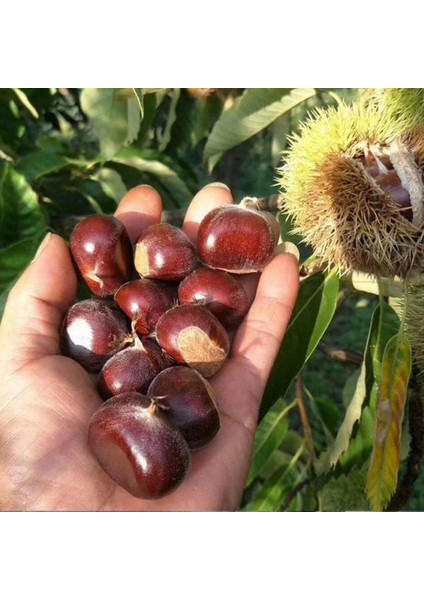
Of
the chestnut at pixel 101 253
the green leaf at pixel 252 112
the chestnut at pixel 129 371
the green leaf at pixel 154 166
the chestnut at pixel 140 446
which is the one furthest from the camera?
the green leaf at pixel 154 166

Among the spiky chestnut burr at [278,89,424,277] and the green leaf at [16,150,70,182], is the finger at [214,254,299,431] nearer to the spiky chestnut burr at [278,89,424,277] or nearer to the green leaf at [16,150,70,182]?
the spiky chestnut burr at [278,89,424,277]

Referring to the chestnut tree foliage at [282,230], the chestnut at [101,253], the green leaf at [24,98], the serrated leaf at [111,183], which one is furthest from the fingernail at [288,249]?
the green leaf at [24,98]

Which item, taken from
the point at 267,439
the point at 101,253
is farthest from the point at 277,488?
the point at 101,253

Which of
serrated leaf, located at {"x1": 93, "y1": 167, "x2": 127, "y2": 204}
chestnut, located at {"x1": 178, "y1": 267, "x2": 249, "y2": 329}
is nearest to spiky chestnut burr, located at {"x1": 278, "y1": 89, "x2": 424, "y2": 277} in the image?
chestnut, located at {"x1": 178, "y1": 267, "x2": 249, "y2": 329}

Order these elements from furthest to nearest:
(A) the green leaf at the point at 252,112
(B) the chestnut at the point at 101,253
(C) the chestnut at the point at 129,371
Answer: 1. (A) the green leaf at the point at 252,112
2. (B) the chestnut at the point at 101,253
3. (C) the chestnut at the point at 129,371

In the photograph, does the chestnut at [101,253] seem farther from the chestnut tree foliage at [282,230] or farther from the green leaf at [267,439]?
the green leaf at [267,439]

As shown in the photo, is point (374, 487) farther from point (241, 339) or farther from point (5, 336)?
point (5, 336)

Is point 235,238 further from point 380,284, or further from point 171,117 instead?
point 171,117
